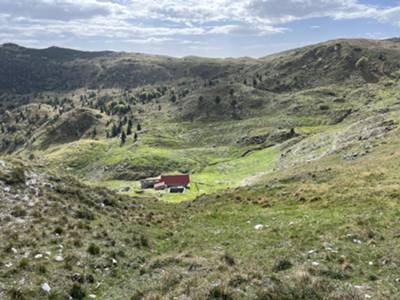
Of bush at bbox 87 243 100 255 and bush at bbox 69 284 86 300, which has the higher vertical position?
bush at bbox 69 284 86 300

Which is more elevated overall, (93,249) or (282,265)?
(282,265)

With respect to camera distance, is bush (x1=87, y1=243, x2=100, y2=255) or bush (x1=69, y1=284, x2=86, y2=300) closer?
bush (x1=69, y1=284, x2=86, y2=300)

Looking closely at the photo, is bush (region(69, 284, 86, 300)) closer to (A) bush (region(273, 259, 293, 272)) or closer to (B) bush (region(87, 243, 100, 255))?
(B) bush (region(87, 243, 100, 255))

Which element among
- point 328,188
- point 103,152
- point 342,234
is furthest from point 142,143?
point 342,234

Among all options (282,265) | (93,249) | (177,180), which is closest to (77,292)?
(93,249)

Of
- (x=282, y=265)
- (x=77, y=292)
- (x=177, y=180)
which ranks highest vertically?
(x=282, y=265)

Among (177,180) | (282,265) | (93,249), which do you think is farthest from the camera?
(177,180)

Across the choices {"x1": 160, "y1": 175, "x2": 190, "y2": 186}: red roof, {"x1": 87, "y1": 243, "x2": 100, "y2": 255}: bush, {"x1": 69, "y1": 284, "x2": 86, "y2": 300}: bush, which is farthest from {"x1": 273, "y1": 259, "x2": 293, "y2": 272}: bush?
{"x1": 160, "y1": 175, "x2": 190, "y2": 186}: red roof

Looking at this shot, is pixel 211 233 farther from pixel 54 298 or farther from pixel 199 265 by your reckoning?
pixel 54 298

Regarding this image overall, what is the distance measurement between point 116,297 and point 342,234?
12196 millimetres

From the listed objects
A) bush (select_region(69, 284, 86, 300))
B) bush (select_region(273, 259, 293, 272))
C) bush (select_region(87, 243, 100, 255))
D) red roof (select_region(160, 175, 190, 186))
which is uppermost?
bush (select_region(273, 259, 293, 272))

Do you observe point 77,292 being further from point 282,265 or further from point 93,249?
point 282,265

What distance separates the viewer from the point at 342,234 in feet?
67.6

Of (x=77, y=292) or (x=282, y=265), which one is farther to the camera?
(x=282, y=265)
